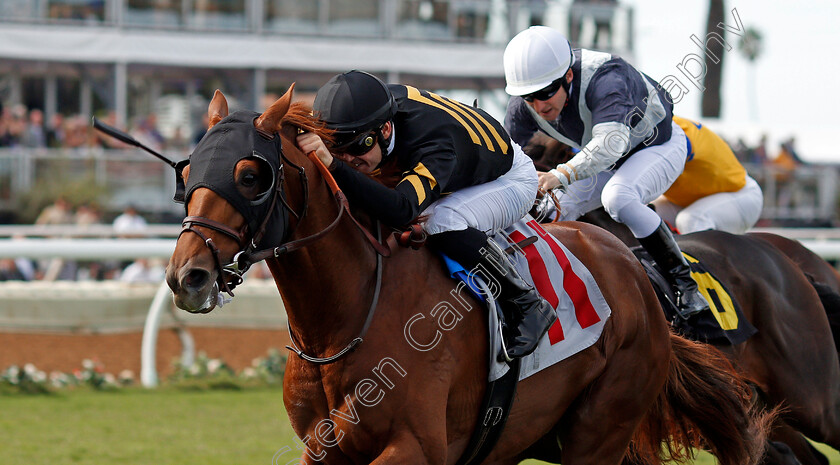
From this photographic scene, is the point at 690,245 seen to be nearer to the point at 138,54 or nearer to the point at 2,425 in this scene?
the point at 2,425

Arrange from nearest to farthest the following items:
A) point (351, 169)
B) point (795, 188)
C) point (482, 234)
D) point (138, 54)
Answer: point (351, 169) < point (482, 234) < point (795, 188) < point (138, 54)

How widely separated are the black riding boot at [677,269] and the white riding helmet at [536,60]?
820mm

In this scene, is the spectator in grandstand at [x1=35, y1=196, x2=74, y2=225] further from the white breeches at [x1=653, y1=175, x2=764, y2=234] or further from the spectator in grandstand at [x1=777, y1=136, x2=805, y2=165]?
the spectator in grandstand at [x1=777, y1=136, x2=805, y2=165]

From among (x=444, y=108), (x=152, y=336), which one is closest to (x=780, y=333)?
(x=444, y=108)

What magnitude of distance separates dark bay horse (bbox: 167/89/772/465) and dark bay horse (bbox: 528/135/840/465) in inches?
37.8

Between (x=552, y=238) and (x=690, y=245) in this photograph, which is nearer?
(x=552, y=238)

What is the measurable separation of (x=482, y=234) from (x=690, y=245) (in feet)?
6.24

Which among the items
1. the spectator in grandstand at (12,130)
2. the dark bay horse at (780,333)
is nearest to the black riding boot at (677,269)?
the dark bay horse at (780,333)

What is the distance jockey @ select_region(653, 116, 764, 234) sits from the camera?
504cm

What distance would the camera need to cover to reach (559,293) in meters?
3.56

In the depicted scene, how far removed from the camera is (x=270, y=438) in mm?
5781

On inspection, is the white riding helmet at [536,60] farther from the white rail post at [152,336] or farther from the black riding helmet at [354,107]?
the white rail post at [152,336]

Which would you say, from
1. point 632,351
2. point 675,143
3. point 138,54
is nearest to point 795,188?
point 138,54

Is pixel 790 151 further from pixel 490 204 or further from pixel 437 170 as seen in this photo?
pixel 437 170
